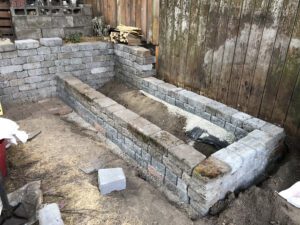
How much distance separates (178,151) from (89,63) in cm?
399

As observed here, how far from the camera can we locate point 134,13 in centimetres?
578

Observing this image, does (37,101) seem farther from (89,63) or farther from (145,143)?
(145,143)

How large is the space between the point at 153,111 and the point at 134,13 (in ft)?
7.94

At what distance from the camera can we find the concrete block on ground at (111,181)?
3.18 m

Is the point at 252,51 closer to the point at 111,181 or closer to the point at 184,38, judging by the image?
the point at 184,38

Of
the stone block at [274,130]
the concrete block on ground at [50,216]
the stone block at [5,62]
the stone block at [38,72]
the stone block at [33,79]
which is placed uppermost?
the stone block at [5,62]

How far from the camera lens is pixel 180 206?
317 cm

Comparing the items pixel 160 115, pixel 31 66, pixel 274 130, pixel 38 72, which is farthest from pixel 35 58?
pixel 274 130

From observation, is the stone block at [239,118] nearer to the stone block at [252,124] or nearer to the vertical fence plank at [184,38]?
the stone block at [252,124]

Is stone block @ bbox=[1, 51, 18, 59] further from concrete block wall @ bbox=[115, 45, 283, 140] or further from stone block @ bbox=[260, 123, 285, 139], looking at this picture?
stone block @ bbox=[260, 123, 285, 139]

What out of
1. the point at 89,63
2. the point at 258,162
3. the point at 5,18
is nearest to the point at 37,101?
the point at 89,63

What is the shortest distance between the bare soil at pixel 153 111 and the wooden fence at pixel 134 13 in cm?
126

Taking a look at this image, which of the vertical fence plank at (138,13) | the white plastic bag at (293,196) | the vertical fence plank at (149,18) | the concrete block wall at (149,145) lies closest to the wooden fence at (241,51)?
the vertical fence plank at (149,18)

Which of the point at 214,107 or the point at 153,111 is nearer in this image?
the point at 214,107
